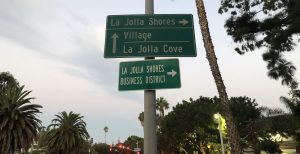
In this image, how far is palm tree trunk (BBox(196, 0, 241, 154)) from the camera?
13789mm

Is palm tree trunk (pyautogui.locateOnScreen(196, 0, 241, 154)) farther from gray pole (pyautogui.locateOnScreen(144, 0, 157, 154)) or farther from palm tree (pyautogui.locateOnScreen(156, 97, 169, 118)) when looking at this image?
palm tree (pyautogui.locateOnScreen(156, 97, 169, 118))

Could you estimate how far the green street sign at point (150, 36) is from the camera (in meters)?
7.97

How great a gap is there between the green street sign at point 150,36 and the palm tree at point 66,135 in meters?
46.1

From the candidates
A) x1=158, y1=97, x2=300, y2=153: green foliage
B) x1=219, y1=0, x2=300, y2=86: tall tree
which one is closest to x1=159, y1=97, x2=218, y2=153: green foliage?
x1=158, y1=97, x2=300, y2=153: green foliage

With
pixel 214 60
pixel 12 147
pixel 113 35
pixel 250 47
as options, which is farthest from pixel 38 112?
pixel 113 35

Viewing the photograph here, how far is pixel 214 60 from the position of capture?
47.1 ft

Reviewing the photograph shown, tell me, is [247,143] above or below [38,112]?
below

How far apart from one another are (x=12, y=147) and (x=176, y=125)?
30.3 meters

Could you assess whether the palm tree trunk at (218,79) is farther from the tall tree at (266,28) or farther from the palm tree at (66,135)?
the palm tree at (66,135)

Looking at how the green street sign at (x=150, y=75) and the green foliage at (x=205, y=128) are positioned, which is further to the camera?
the green foliage at (x=205, y=128)

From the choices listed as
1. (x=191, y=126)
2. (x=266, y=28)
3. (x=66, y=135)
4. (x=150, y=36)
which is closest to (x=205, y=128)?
(x=191, y=126)

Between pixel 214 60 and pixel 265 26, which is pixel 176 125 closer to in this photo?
pixel 265 26

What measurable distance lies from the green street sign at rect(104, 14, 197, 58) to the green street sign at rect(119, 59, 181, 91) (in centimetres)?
26

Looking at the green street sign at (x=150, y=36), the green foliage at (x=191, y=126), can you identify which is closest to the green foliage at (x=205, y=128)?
the green foliage at (x=191, y=126)
